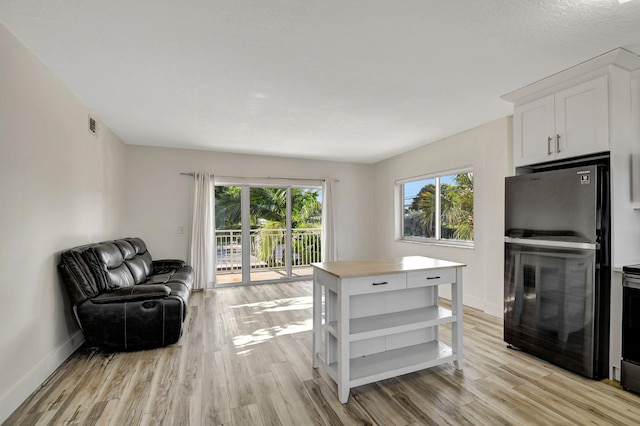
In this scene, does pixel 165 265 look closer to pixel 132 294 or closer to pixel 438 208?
pixel 132 294

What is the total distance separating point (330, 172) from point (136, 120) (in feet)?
12.1

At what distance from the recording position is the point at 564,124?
262 cm

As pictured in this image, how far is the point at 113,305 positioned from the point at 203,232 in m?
2.59

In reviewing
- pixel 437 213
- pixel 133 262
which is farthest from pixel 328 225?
pixel 133 262

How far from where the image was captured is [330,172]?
21.1 ft

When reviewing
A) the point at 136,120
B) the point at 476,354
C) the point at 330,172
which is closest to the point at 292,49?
the point at 136,120

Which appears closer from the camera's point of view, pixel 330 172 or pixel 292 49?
pixel 292 49

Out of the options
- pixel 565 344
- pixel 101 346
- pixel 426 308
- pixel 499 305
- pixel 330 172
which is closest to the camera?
pixel 565 344

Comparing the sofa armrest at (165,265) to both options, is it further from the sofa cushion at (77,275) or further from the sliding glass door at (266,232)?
the sofa cushion at (77,275)

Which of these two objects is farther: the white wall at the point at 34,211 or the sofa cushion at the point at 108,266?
the sofa cushion at the point at 108,266

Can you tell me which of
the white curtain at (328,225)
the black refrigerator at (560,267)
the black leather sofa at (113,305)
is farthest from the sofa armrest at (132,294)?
the white curtain at (328,225)

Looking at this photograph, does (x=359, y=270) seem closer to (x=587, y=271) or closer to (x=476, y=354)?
(x=476, y=354)

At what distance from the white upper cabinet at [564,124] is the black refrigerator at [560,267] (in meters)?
0.23

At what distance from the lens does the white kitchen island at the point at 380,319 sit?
2.09 m
